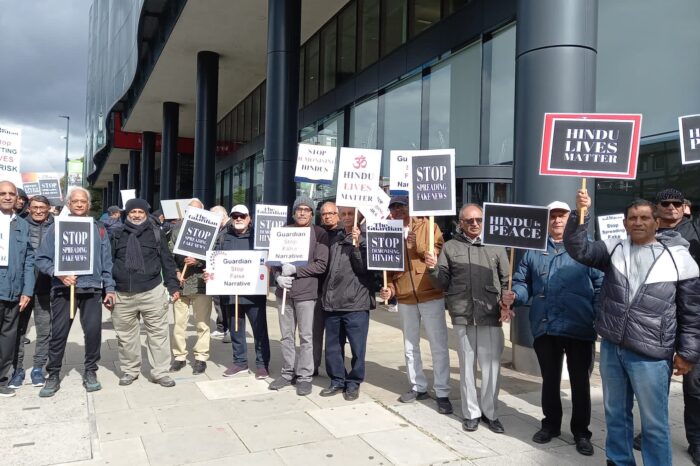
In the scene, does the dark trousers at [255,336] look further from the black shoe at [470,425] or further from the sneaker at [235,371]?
the black shoe at [470,425]

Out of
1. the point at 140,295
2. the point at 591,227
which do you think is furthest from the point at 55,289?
the point at 591,227

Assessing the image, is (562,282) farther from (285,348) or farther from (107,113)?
(107,113)

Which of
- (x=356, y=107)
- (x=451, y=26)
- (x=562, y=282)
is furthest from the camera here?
(x=356, y=107)

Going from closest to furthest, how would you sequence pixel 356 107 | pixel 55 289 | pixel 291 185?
1. pixel 55 289
2. pixel 291 185
3. pixel 356 107

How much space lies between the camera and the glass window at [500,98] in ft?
34.3

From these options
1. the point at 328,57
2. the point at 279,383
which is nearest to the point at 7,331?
the point at 279,383

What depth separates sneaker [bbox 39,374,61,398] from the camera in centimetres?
572

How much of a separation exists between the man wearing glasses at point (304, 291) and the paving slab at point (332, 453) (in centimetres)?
134

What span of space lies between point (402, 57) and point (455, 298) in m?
9.52

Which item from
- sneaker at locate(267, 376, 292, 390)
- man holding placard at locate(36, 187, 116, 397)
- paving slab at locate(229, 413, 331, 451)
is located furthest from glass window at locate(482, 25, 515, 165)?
man holding placard at locate(36, 187, 116, 397)

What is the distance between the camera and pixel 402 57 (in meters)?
13.2

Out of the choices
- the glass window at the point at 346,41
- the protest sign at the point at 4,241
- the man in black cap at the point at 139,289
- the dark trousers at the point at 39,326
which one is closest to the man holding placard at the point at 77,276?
the man in black cap at the point at 139,289

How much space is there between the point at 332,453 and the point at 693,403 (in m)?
2.79

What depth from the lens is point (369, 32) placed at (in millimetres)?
14531
